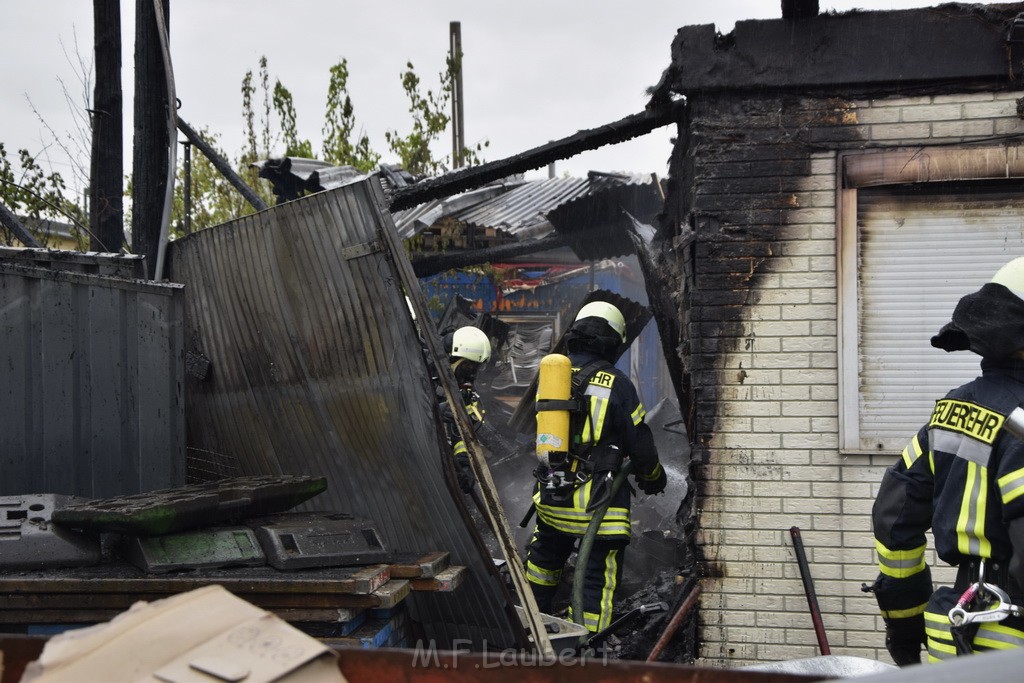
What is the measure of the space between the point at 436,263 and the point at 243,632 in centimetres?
639

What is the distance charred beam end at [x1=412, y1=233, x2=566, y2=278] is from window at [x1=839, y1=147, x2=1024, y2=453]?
3.83m

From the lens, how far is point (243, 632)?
1.62m

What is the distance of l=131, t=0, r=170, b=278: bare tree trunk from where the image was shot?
18.5 ft

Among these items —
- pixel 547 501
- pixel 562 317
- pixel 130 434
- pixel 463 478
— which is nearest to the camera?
pixel 463 478

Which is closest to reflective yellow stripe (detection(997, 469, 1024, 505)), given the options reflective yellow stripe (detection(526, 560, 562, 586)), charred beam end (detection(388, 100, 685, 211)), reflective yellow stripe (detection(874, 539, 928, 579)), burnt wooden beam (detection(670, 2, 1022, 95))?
reflective yellow stripe (detection(874, 539, 928, 579))

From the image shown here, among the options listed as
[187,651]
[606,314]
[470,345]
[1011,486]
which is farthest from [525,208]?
[187,651]

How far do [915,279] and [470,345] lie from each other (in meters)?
3.15

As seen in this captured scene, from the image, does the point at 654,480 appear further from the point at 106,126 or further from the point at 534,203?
the point at 534,203

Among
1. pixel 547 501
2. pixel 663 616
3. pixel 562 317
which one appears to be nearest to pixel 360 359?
pixel 547 501

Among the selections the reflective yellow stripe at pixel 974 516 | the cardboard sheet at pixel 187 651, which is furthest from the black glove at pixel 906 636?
the cardboard sheet at pixel 187 651

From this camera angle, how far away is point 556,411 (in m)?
4.93

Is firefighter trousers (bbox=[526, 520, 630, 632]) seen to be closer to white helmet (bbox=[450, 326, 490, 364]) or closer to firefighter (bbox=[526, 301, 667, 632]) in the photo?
firefighter (bbox=[526, 301, 667, 632])

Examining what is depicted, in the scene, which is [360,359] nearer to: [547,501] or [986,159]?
[547,501]

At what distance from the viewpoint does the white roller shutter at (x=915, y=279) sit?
445 centimetres
